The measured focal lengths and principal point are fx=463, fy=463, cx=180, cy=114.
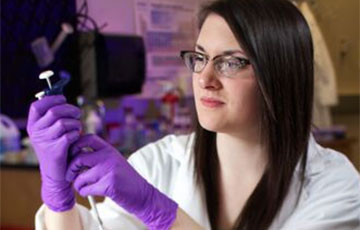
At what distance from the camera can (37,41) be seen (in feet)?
2.83

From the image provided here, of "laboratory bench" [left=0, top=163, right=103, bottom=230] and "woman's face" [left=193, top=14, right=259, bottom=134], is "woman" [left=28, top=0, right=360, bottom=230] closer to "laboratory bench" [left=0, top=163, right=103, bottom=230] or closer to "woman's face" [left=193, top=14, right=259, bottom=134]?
"woman's face" [left=193, top=14, right=259, bottom=134]

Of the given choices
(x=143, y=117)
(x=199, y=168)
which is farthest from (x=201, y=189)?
(x=143, y=117)

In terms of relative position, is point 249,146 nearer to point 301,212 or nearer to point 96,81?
point 301,212

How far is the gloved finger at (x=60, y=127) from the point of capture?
2.36ft

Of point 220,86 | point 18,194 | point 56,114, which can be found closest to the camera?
point 56,114

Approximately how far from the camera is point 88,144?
771 millimetres

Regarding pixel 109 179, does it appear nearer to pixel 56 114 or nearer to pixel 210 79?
pixel 56 114

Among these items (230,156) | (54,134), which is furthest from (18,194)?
(54,134)

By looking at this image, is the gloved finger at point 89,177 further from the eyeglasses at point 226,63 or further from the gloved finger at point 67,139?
the eyeglasses at point 226,63

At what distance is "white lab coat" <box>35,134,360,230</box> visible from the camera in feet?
3.11

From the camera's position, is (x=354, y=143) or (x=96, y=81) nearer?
(x=354, y=143)

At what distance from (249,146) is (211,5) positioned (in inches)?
12.5

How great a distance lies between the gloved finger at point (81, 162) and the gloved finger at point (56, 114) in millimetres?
70

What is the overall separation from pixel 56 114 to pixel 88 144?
82 mm
